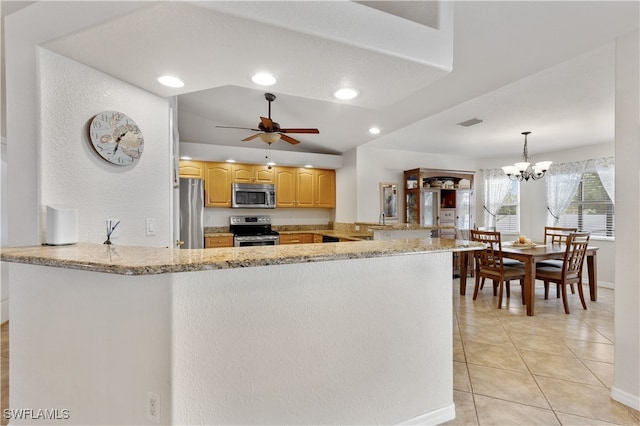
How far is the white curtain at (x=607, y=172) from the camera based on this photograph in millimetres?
4680

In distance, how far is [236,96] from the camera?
150 inches

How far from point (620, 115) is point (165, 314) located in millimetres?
2830

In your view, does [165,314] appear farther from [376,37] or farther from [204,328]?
[376,37]

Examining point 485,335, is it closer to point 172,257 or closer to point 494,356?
point 494,356

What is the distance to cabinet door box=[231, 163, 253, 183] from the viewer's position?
5320mm

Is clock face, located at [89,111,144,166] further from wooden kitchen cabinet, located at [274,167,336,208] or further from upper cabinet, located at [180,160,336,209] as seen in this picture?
wooden kitchen cabinet, located at [274,167,336,208]

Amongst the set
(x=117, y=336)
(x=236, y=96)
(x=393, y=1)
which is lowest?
(x=117, y=336)

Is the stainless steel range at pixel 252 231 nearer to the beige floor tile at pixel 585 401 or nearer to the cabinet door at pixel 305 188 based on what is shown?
the cabinet door at pixel 305 188

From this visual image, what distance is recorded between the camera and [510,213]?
20.2 ft

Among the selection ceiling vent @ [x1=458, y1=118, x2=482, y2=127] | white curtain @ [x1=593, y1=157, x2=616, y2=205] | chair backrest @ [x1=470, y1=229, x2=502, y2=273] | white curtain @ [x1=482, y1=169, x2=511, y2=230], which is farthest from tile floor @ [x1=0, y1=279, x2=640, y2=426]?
white curtain @ [x1=482, y1=169, x2=511, y2=230]

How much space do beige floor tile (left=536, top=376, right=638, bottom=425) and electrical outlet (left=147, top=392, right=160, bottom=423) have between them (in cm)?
226

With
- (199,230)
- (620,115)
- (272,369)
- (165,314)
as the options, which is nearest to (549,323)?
(620,115)

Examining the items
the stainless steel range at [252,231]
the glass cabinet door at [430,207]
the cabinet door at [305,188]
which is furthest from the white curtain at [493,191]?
the stainless steel range at [252,231]

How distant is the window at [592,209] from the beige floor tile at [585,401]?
13.1ft
